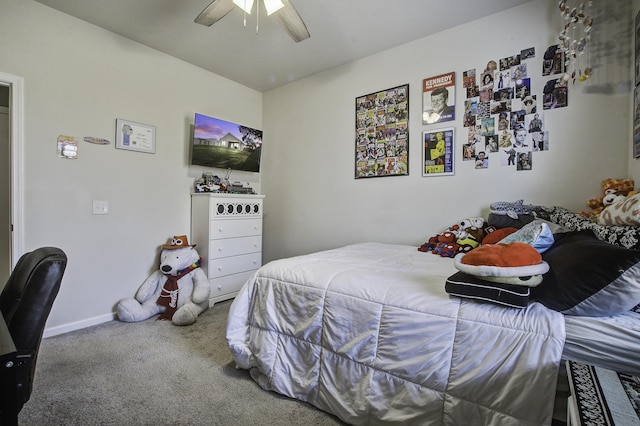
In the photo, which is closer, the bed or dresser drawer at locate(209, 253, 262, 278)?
the bed

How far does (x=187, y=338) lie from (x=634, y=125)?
338 cm

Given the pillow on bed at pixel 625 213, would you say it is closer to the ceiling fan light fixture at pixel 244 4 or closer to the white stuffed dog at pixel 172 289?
the ceiling fan light fixture at pixel 244 4

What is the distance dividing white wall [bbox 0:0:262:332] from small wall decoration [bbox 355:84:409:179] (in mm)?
1893

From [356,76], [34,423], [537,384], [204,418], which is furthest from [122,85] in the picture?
[537,384]

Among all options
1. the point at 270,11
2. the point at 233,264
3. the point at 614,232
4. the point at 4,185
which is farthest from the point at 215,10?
the point at 4,185

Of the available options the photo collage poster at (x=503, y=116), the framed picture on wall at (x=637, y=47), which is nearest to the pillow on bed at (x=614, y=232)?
the photo collage poster at (x=503, y=116)

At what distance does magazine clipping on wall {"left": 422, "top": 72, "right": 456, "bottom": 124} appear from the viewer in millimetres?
2551

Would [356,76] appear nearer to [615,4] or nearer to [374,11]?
[374,11]

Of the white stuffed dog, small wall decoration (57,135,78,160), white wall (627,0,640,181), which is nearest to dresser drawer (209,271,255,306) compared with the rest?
the white stuffed dog

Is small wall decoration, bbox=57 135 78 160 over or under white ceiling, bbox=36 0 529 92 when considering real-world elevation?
under

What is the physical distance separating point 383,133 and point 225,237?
6.54ft

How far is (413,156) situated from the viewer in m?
2.76

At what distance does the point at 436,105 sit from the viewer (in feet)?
8.63

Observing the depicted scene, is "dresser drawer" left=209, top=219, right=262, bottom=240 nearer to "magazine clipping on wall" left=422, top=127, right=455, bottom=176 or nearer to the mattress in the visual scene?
"magazine clipping on wall" left=422, top=127, right=455, bottom=176
